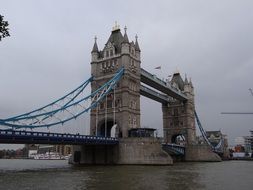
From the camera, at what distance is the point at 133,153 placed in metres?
49.0

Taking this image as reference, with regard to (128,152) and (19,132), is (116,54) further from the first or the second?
(19,132)

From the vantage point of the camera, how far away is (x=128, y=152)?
162 ft

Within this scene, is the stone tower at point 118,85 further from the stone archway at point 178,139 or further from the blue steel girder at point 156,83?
the stone archway at point 178,139

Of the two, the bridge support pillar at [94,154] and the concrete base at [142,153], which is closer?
the concrete base at [142,153]

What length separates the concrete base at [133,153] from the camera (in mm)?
48438

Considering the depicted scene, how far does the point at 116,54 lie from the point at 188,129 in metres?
35.2

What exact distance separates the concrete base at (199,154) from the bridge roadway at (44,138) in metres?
30.1

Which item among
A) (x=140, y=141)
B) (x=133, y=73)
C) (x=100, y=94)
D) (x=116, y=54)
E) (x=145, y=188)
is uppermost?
(x=116, y=54)

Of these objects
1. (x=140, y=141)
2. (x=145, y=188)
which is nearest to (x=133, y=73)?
(x=140, y=141)

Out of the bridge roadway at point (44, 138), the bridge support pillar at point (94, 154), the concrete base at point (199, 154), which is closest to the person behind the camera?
the bridge roadway at point (44, 138)

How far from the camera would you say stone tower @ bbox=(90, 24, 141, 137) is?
186 ft

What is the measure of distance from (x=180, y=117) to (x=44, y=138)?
5195 centimetres

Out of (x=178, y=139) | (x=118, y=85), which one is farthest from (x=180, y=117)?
(x=118, y=85)

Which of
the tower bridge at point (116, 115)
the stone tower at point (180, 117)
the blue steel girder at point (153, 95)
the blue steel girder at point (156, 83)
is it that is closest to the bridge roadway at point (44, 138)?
the tower bridge at point (116, 115)
